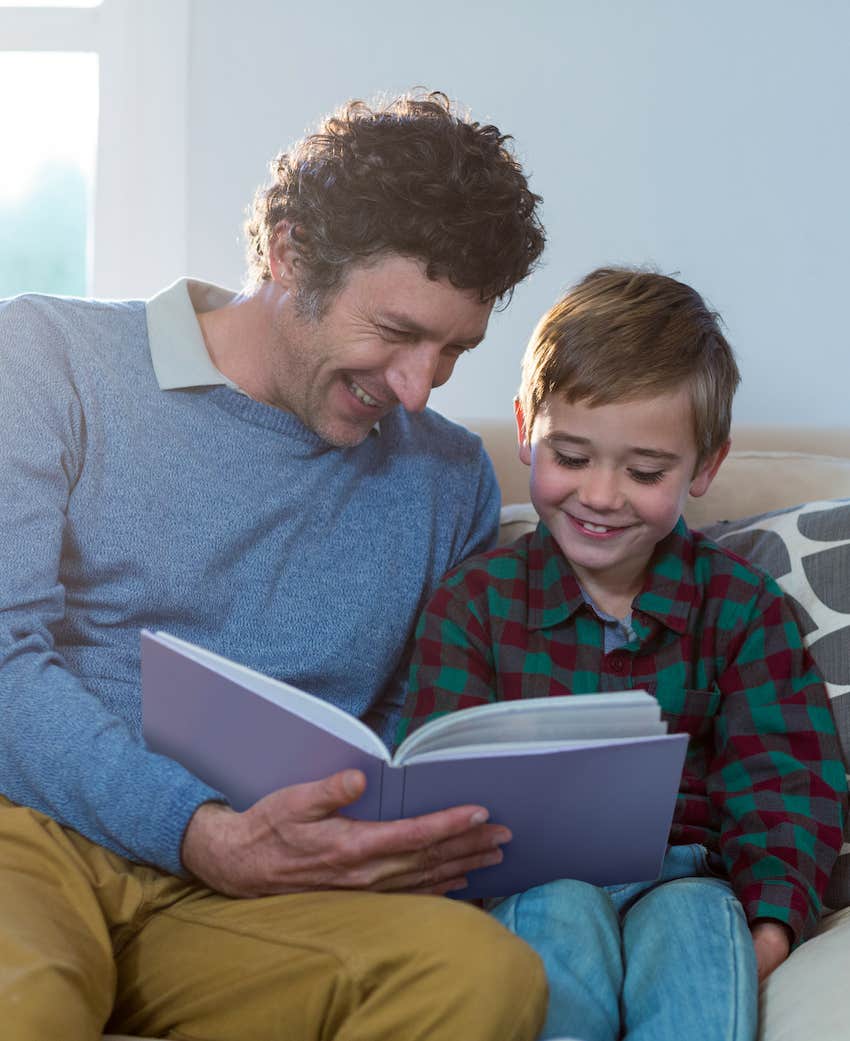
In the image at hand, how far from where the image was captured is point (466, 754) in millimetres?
1038

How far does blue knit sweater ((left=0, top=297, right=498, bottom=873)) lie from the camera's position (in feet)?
4.34

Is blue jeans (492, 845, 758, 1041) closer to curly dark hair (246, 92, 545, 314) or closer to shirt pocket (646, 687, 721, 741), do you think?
shirt pocket (646, 687, 721, 741)

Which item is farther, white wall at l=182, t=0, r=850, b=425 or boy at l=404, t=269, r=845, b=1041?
white wall at l=182, t=0, r=850, b=425

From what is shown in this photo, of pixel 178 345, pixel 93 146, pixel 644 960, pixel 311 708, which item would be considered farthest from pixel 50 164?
pixel 644 960

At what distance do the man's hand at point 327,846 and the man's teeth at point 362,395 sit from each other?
0.55 meters

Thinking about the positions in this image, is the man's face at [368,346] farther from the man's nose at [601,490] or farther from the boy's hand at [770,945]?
the boy's hand at [770,945]

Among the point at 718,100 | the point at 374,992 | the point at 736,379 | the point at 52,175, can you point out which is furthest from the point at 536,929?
the point at 52,175

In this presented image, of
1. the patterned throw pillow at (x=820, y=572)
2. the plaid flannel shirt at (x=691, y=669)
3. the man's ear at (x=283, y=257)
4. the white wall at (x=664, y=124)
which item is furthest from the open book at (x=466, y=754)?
the white wall at (x=664, y=124)

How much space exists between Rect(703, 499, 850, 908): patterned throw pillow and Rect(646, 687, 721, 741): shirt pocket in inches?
5.5

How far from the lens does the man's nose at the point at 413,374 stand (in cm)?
145

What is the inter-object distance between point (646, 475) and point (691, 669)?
0.24 meters

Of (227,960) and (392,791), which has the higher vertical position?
(392,791)

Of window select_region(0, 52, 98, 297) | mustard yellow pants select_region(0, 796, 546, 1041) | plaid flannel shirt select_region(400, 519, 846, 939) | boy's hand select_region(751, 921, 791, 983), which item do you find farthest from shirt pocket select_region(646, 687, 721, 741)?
window select_region(0, 52, 98, 297)

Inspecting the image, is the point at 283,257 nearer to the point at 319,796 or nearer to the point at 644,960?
the point at 319,796
